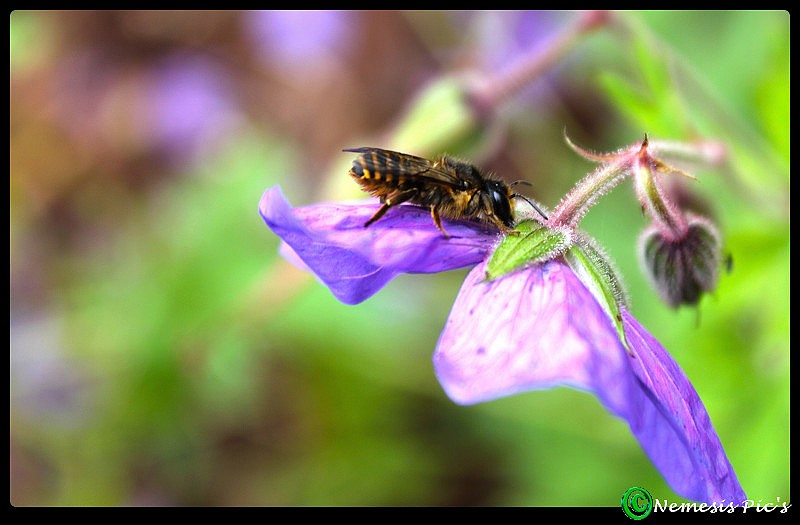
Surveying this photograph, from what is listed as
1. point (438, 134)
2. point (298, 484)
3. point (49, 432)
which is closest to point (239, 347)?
point (298, 484)

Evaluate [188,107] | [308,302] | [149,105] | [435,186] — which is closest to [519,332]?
[435,186]

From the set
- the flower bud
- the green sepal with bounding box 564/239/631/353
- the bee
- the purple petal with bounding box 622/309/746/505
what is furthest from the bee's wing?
the flower bud

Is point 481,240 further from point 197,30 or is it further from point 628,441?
point 197,30

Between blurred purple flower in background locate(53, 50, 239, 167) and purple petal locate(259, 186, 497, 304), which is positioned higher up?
blurred purple flower in background locate(53, 50, 239, 167)

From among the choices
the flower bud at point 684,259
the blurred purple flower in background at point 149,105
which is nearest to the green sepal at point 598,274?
the flower bud at point 684,259

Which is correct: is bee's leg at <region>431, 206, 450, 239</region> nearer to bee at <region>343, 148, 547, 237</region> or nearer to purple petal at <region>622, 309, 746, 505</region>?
bee at <region>343, 148, 547, 237</region>

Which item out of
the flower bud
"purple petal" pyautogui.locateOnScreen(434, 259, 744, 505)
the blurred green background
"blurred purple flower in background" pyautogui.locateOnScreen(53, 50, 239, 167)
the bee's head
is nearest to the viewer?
"purple petal" pyautogui.locateOnScreen(434, 259, 744, 505)

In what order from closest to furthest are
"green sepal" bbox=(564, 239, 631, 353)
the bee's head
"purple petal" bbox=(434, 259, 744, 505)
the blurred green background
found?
"purple petal" bbox=(434, 259, 744, 505)
"green sepal" bbox=(564, 239, 631, 353)
the bee's head
the blurred green background

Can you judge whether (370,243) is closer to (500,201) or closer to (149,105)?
(500,201)
